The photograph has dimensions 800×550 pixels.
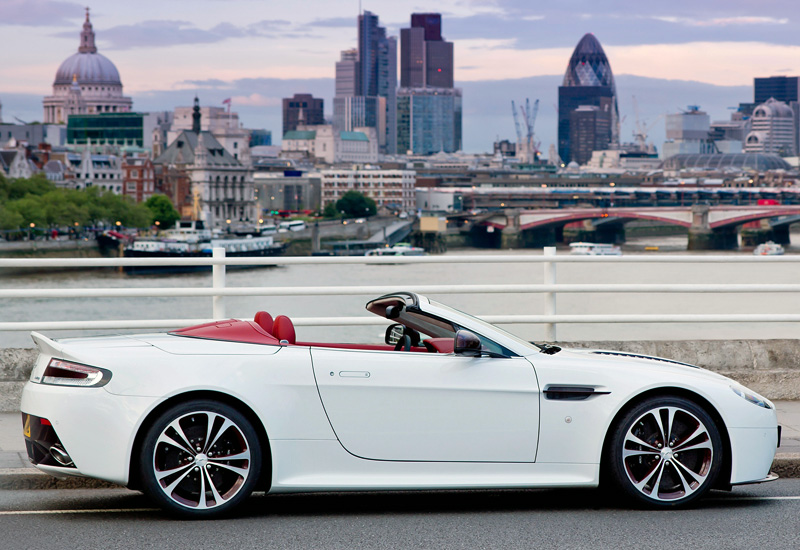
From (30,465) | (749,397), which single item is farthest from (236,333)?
(749,397)

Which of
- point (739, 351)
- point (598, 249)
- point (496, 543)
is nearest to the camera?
point (496, 543)

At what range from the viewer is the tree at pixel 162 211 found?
142 meters

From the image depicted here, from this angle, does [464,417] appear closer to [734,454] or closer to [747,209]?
[734,454]

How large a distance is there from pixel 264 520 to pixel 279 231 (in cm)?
12576

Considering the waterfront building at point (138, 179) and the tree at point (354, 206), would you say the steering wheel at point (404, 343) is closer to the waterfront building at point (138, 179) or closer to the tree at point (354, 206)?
the waterfront building at point (138, 179)

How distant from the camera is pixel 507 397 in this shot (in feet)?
17.0

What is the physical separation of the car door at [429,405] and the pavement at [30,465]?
65.2 inches

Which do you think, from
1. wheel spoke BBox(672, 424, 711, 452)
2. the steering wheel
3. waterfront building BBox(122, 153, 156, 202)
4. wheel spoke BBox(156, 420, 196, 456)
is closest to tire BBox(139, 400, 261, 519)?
wheel spoke BBox(156, 420, 196, 456)

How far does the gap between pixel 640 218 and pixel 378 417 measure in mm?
100603

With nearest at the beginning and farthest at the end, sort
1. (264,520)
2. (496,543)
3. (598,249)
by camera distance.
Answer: (496,543) < (264,520) < (598,249)

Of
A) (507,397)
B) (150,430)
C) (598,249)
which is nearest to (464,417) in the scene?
(507,397)

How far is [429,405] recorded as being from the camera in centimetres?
516

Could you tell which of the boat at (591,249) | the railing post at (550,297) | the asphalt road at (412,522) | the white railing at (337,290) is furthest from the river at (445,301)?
the asphalt road at (412,522)

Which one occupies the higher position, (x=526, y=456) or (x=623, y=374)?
(x=623, y=374)
